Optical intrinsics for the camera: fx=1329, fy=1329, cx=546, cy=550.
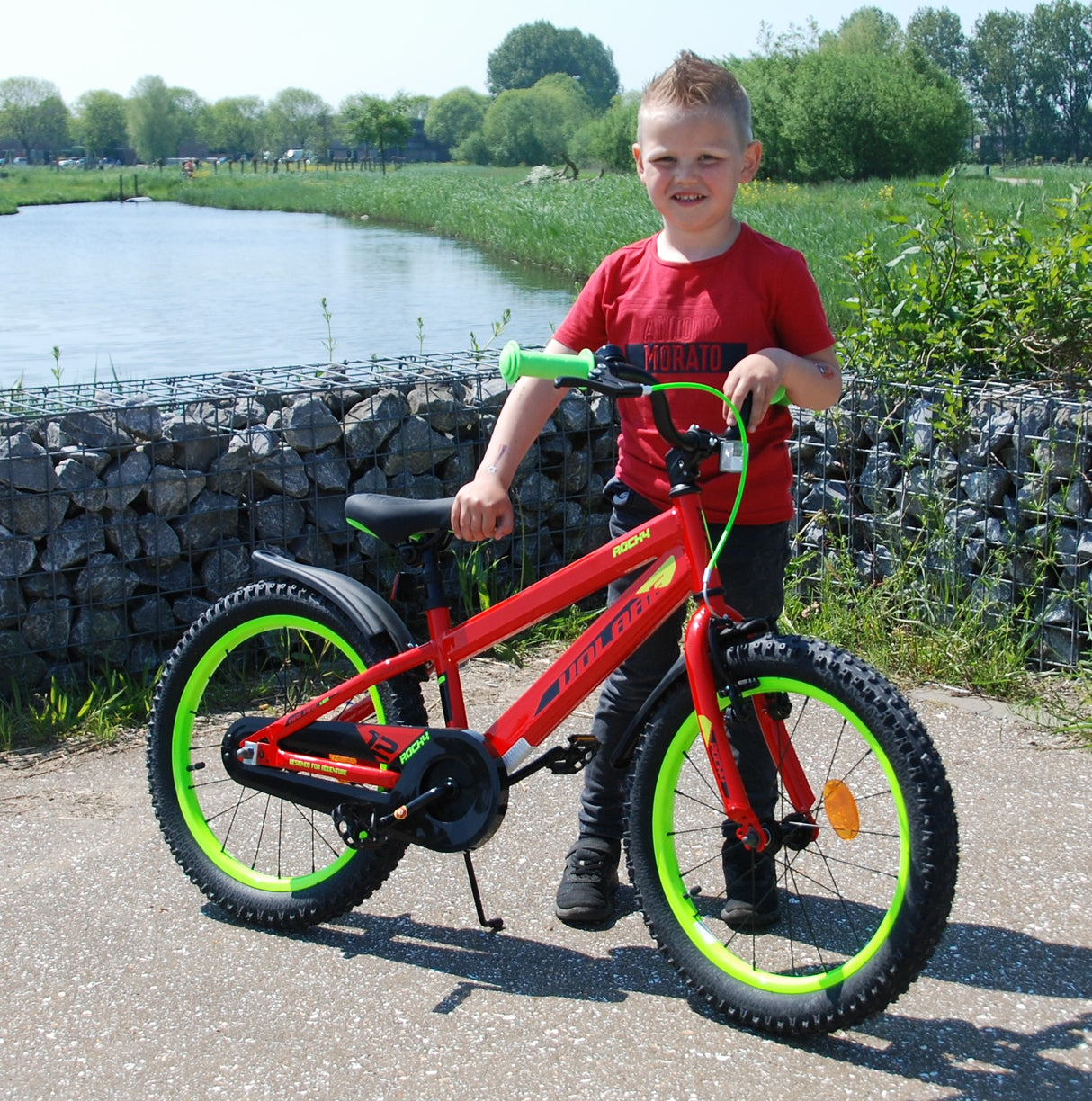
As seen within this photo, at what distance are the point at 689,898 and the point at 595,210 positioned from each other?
2408 cm

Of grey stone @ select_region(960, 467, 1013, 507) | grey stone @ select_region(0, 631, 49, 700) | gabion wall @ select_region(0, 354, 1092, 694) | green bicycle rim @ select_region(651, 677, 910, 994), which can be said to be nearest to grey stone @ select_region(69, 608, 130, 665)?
gabion wall @ select_region(0, 354, 1092, 694)

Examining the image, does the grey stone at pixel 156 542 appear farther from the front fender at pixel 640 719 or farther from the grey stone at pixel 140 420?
the front fender at pixel 640 719

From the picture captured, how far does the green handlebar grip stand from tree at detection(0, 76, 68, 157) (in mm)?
129338

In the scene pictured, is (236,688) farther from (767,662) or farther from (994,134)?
(994,134)

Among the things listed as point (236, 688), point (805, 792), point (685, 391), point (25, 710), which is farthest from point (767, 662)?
point (25, 710)

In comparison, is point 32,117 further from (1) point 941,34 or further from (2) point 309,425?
(2) point 309,425

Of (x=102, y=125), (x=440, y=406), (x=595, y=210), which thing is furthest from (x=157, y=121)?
(x=440, y=406)

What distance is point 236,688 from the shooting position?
4.39 metres

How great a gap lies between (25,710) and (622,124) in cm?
6159

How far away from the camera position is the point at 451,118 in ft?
427

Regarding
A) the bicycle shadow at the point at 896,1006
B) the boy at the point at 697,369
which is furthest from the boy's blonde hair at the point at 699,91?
the bicycle shadow at the point at 896,1006

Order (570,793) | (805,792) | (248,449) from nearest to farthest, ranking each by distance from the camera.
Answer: (805,792), (570,793), (248,449)

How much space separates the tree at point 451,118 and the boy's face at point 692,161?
425 ft

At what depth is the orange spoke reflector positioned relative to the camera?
2537 millimetres
